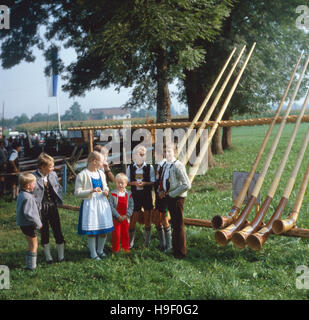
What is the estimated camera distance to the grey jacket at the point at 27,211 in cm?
434

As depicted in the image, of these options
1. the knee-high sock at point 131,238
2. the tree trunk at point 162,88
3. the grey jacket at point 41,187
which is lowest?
the knee-high sock at point 131,238

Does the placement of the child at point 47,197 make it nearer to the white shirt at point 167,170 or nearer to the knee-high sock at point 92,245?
the knee-high sock at point 92,245

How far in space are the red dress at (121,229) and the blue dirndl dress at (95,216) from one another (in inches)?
8.0

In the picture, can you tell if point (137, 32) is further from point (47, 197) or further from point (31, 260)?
point (31, 260)

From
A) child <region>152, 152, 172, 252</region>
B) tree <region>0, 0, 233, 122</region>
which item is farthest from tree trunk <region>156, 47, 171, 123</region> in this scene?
child <region>152, 152, 172, 252</region>

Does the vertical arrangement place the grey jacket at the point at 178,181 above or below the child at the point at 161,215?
above

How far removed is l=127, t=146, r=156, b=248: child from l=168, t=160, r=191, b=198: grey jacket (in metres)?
0.50

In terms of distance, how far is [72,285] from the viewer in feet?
13.1

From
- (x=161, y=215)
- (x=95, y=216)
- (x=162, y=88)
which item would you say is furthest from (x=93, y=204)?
(x=162, y=88)

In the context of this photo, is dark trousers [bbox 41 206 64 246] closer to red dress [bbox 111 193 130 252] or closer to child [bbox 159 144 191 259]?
red dress [bbox 111 193 130 252]

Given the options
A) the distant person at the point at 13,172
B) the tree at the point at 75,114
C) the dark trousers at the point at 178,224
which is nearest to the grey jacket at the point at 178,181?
the dark trousers at the point at 178,224

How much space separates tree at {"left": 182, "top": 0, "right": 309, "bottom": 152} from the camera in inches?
492

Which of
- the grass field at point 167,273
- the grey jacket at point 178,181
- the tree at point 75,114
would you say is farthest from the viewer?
the tree at point 75,114
